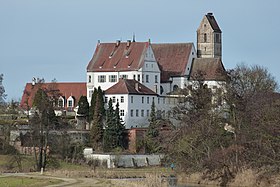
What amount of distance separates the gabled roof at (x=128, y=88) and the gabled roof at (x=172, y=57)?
937 cm

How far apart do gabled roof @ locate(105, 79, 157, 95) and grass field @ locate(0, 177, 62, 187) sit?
47.6 meters

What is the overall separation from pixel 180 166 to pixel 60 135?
24.1 metres

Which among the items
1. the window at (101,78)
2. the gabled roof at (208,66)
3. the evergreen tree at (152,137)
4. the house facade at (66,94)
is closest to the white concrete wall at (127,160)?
the evergreen tree at (152,137)

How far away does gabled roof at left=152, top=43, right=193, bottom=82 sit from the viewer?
379 ft

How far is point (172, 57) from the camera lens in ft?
385

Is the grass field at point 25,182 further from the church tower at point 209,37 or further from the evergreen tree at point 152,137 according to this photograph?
the church tower at point 209,37

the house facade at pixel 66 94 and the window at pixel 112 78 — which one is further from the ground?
the window at pixel 112 78

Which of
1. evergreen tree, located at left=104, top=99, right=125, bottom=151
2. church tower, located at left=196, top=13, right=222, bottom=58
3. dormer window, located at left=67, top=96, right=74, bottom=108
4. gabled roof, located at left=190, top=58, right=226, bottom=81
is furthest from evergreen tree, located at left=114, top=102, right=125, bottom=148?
church tower, located at left=196, top=13, right=222, bottom=58

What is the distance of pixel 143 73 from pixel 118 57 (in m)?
4.49

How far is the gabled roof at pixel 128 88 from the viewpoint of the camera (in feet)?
339

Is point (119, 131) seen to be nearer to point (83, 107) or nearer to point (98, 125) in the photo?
point (98, 125)

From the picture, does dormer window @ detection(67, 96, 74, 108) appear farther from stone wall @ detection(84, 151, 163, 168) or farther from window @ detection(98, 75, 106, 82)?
stone wall @ detection(84, 151, 163, 168)

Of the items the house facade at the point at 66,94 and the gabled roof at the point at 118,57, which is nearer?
the gabled roof at the point at 118,57

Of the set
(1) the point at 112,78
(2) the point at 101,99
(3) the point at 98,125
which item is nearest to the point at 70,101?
(1) the point at 112,78
